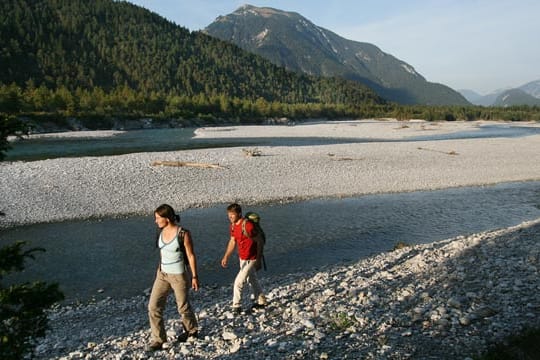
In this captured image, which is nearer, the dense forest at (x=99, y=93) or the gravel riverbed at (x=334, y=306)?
the gravel riverbed at (x=334, y=306)

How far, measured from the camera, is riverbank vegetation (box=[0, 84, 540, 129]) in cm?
9006

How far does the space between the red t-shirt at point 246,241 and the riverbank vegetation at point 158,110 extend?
7284cm

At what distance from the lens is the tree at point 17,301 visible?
14.6 feet

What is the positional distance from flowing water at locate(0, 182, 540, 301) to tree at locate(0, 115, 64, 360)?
7.49m

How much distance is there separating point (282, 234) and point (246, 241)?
8722 millimetres

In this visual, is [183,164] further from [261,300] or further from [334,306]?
[334,306]

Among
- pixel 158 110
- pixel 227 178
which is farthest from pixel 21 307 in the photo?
pixel 158 110

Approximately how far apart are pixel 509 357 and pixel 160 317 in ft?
20.8

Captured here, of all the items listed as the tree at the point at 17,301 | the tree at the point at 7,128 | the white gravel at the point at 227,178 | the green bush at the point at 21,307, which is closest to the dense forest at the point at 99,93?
the white gravel at the point at 227,178

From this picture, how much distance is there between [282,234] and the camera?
58.5 feet

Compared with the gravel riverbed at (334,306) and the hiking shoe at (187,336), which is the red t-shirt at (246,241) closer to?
the gravel riverbed at (334,306)

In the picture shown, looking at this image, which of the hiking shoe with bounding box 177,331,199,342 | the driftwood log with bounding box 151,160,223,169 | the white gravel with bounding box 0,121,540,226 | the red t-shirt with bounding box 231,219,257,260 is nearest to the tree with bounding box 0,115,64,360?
the hiking shoe with bounding box 177,331,199,342

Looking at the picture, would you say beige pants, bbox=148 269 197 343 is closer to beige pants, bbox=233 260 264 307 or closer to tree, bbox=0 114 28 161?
beige pants, bbox=233 260 264 307

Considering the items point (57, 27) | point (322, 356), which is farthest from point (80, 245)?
point (57, 27)
